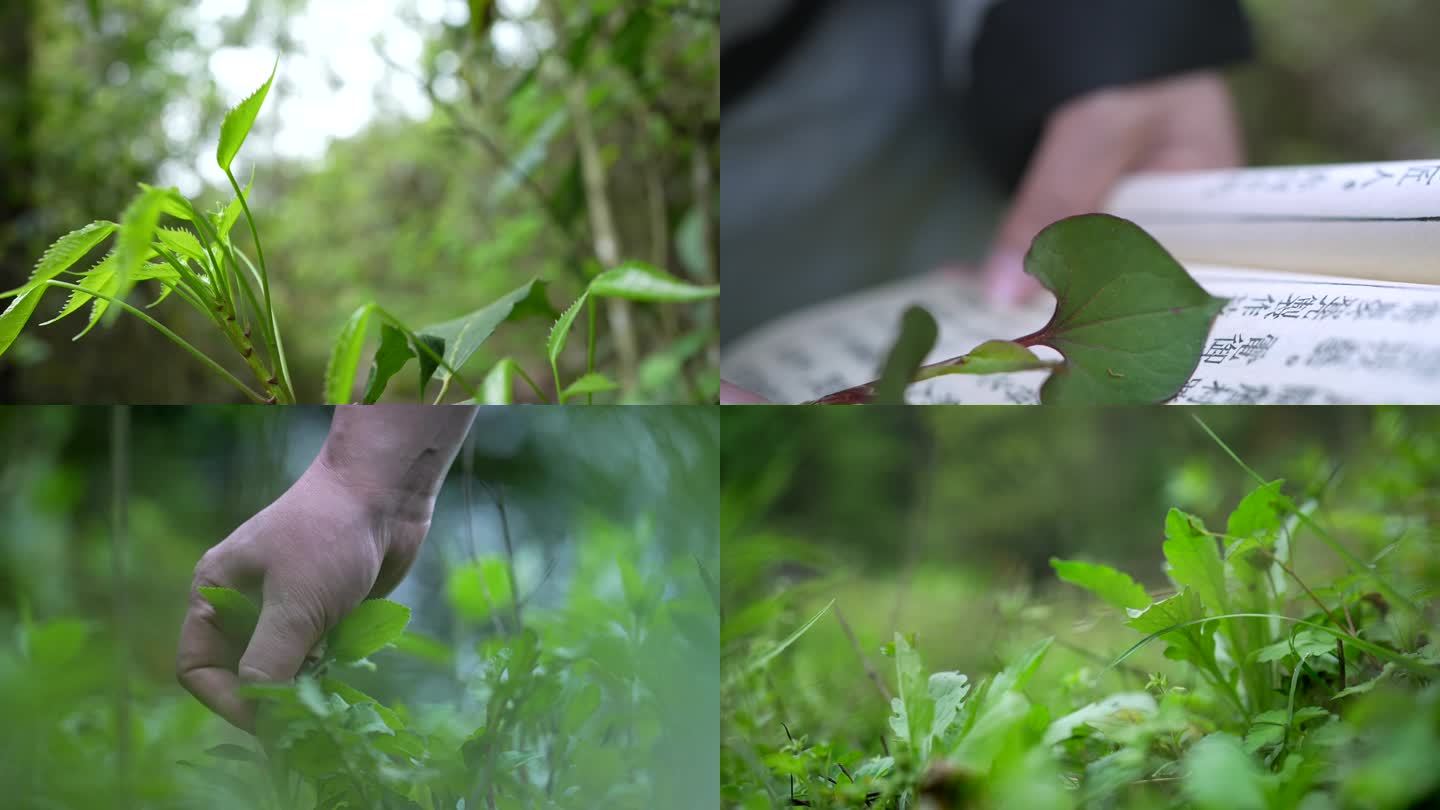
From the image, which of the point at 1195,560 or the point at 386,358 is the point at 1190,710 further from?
the point at 386,358

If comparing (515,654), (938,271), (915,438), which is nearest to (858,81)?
(938,271)

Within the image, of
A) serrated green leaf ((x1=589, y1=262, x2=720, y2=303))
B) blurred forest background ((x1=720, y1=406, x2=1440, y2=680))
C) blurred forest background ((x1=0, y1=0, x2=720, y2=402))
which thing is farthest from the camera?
blurred forest background ((x1=0, y1=0, x2=720, y2=402))

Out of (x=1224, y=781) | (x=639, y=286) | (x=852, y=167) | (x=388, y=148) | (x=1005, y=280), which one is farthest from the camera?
(x=388, y=148)

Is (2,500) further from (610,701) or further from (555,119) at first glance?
(555,119)

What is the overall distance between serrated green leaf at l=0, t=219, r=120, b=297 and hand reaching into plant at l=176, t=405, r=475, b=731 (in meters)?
0.08

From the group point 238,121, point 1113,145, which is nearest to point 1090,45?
point 1113,145

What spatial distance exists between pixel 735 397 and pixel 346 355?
0.41 ft

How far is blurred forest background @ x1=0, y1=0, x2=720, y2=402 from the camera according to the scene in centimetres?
73

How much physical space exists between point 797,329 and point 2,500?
0.49 m

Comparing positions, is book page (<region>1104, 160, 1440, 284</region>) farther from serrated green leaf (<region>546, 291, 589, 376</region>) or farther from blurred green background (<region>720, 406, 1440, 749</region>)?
serrated green leaf (<region>546, 291, 589, 376</region>)

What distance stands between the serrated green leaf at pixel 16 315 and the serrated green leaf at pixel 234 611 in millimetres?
84

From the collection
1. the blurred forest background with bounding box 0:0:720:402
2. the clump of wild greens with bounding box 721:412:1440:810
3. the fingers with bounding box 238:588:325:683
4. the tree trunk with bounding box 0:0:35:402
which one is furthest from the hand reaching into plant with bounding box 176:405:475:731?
the tree trunk with bounding box 0:0:35:402

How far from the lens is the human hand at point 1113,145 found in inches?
26.8

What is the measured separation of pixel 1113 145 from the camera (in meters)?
0.68
